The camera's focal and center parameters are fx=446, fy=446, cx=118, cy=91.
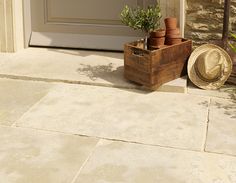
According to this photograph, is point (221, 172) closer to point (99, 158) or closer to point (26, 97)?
point (99, 158)

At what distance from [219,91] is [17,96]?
5.24 feet

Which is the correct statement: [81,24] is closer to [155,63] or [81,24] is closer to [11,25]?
[11,25]

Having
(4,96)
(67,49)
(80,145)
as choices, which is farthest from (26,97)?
(67,49)

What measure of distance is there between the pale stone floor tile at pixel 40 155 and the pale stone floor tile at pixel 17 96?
0.22m

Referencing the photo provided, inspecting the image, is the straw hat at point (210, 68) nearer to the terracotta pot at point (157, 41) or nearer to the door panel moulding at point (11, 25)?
the terracotta pot at point (157, 41)

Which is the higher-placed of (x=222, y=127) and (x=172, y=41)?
(x=172, y=41)

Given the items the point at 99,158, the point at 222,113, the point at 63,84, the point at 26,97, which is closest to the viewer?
the point at 99,158

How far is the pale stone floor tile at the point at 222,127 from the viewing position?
266cm

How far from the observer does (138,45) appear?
3.73 meters

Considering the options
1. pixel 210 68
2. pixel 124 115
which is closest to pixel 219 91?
pixel 210 68

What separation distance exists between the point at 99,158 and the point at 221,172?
0.68 meters

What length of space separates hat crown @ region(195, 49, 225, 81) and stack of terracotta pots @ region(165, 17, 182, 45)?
0.85ft

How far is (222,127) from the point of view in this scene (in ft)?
9.62

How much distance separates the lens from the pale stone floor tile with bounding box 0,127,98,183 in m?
2.35
